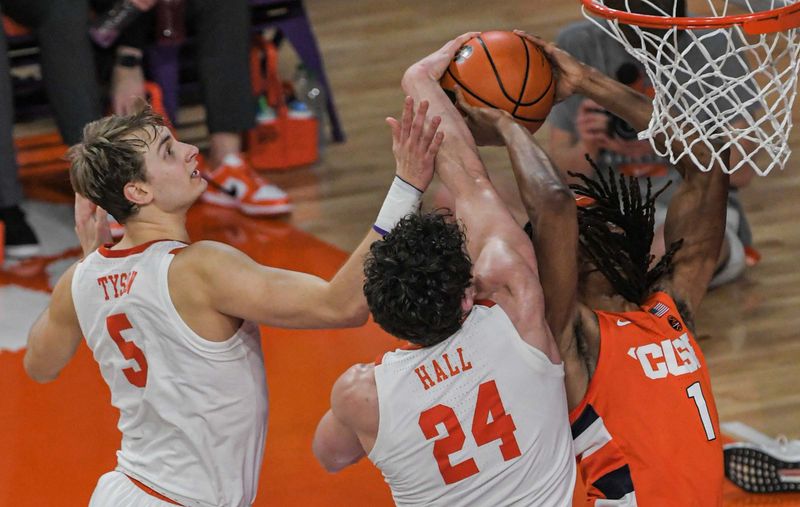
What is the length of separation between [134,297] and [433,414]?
0.82 metres

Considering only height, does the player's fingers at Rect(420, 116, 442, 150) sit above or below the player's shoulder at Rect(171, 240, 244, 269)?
above

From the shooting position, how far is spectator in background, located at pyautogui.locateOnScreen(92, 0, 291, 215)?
6.10 metres

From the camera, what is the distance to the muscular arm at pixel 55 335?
318cm

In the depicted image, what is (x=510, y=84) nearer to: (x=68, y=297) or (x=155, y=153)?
(x=155, y=153)

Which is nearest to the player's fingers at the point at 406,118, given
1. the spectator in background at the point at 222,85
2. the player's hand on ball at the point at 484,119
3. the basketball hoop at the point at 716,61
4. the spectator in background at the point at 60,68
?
the player's hand on ball at the point at 484,119

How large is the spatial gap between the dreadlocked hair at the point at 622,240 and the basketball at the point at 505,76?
29 centimetres

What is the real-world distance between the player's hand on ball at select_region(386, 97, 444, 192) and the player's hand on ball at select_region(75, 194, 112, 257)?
0.86 m

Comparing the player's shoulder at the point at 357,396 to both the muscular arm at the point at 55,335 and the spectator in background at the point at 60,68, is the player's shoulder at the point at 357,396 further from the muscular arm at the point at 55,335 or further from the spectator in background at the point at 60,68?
the spectator in background at the point at 60,68

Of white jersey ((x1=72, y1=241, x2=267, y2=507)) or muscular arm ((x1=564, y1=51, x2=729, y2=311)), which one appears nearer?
white jersey ((x1=72, y1=241, x2=267, y2=507))

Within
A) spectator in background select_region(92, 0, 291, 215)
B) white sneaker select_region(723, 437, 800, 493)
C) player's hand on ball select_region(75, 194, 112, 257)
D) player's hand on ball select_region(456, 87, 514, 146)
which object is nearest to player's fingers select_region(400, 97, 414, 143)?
player's hand on ball select_region(456, 87, 514, 146)

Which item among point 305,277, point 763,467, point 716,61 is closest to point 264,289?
point 305,277

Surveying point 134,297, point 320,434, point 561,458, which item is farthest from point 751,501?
point 134,297

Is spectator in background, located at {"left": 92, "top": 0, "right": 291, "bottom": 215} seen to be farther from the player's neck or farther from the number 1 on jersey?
the number 1 on jersey

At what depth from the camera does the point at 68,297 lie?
3.15 m
